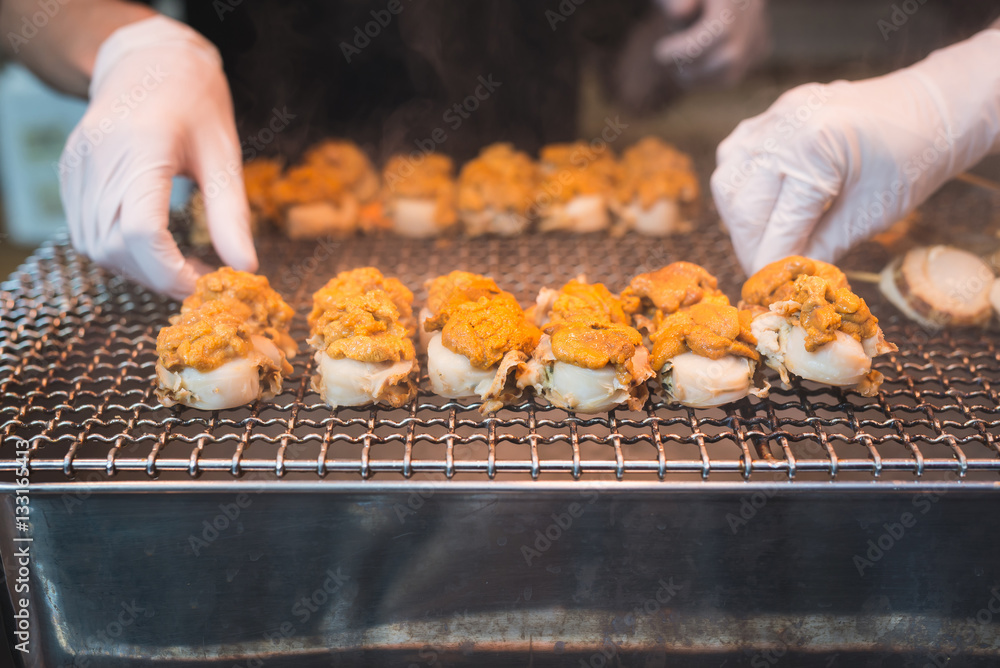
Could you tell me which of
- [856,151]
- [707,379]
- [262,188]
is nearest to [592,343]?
[707,379]

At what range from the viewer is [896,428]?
1961 mm

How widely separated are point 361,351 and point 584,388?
69cm

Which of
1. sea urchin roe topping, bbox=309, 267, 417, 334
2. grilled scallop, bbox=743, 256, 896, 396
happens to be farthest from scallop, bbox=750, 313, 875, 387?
sea urchin roe topping, bbox=309, 267, 417, 334

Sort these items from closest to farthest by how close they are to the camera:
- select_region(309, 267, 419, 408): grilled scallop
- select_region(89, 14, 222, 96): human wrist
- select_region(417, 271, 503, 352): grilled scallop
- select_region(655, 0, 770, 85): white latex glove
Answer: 1. select_region(309, 267, 419, 408): grilled scallop
2. select_region(417, 271, 503, 352): grilled scallop
3. select_region(89, 14, 222, 96): human wrist
4. select_region(655, 0, 770, 85): white latex glove

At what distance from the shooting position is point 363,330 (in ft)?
7.06

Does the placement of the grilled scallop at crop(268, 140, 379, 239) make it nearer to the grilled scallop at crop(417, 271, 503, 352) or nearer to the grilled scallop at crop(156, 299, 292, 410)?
the grilled scallop at crop(417, 271, 503, 352)

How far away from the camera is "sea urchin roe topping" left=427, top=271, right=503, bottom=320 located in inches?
92.0

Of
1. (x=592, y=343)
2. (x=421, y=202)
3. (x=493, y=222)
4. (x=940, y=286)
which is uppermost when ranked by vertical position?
(x=592, y=343)

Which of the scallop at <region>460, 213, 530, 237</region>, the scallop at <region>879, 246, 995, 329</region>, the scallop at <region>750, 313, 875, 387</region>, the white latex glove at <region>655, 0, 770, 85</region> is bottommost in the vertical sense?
the scallop at <region>460, 213, 530, 237</region>

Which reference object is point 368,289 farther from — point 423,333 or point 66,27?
point 66,27

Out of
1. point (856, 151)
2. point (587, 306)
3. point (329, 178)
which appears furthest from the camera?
point (329, 178)

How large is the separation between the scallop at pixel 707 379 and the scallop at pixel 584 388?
196 millimetres

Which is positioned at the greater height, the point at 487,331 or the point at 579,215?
the point at 487,331

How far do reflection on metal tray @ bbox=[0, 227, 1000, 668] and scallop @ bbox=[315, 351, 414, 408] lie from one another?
0.17 ft
